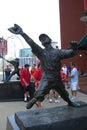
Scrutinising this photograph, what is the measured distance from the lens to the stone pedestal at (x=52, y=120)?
6.23 meters

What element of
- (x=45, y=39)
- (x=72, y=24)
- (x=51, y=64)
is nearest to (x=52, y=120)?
(x=51, y=64)

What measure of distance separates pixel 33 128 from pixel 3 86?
9.07 metres

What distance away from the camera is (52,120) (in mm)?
6371

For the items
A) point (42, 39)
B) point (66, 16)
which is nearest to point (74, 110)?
point (42, 39)

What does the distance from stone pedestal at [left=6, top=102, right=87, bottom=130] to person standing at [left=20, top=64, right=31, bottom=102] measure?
6499 millimetres

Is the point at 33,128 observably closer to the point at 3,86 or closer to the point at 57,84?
the point at 57,84

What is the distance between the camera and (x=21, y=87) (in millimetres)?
14906

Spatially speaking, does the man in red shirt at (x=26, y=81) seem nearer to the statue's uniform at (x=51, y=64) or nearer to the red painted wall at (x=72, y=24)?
the statue's uniform at (x=51, y=64)

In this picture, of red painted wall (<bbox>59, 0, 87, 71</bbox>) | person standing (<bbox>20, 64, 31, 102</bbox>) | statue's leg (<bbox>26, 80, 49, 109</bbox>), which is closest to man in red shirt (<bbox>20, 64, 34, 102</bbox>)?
person standing (<bbox>20, 64, 31, 102</bbox>)

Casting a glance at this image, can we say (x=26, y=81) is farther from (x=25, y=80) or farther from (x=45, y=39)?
(x=45, y=39)

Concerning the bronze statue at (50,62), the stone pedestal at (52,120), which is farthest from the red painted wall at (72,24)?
the stone pedestal at (52,120)

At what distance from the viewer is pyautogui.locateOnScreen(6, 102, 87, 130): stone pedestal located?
6.23 m

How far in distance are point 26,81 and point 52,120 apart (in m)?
7.56

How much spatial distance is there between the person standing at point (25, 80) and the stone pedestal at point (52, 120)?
6499 millimetres
